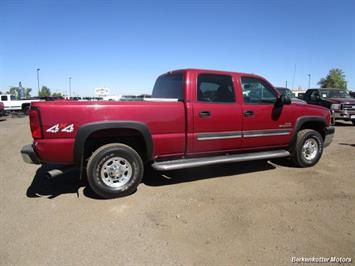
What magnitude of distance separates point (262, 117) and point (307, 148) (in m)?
1.53

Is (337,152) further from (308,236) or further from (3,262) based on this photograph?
(3,262)

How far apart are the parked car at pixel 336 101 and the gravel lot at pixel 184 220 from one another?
33.2ft

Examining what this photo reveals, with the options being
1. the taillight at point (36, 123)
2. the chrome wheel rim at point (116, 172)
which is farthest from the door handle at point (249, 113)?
the taillight at point (36, 123)

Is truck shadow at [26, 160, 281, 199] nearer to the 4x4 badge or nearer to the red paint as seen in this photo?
the red paint

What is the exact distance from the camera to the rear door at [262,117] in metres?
5.48

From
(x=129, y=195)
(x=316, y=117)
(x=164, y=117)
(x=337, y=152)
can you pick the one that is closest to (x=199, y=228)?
(x=129, y=195)

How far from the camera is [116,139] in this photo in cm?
477

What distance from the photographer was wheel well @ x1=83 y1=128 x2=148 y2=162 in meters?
4.47

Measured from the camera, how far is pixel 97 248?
311 centimetres

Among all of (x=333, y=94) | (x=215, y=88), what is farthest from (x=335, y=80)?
(x=215, y=88)

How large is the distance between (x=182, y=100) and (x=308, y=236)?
2.70 meters

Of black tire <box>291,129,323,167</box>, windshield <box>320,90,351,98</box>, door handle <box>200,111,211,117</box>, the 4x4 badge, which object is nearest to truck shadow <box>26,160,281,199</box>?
black tire <box>291,129,323,167</box>

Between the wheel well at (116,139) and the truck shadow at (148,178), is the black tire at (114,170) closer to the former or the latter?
the wheel well at (116,139)

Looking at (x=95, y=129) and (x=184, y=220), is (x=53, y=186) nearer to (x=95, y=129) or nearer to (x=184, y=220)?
(x=95, y=129)
